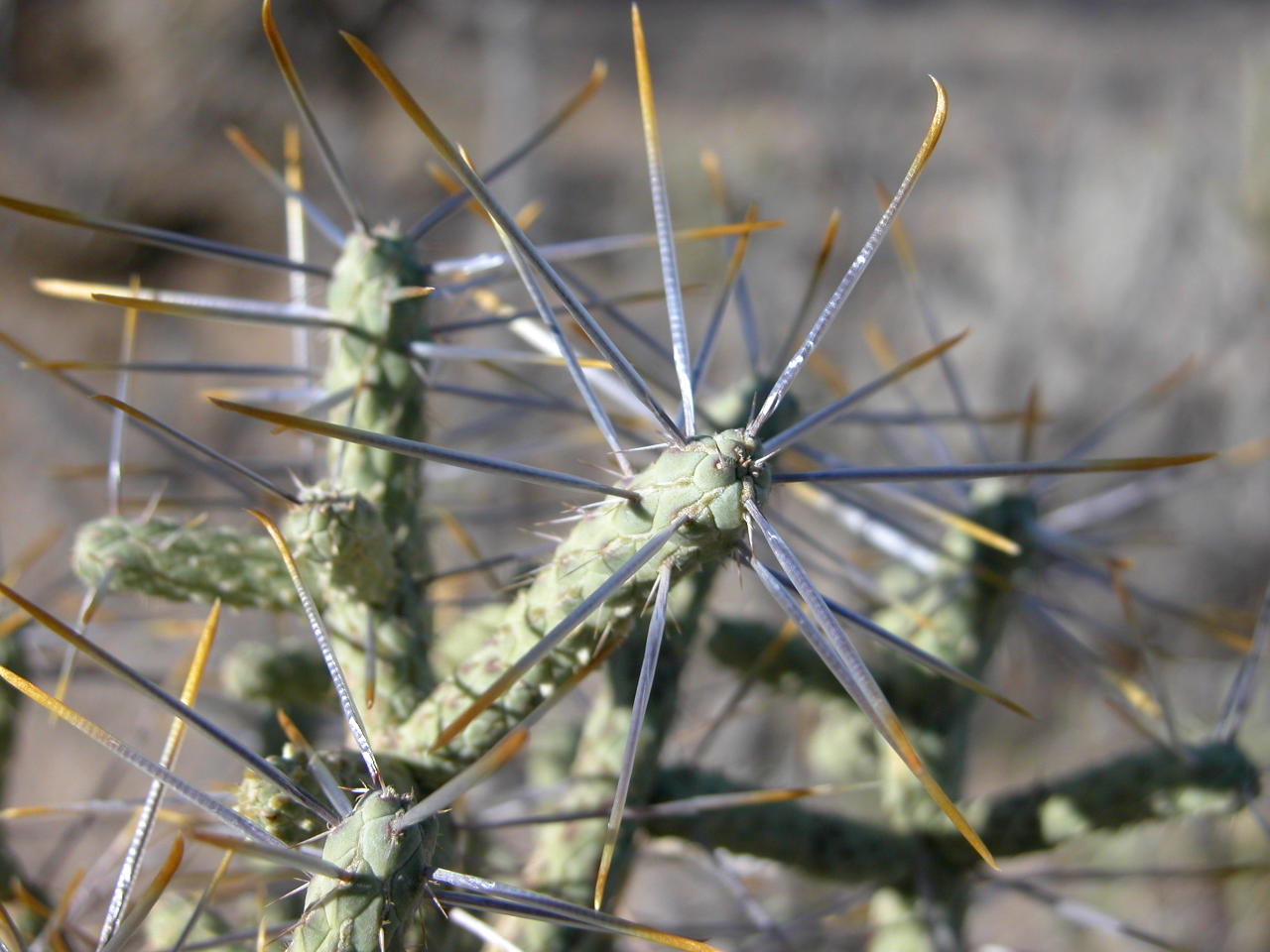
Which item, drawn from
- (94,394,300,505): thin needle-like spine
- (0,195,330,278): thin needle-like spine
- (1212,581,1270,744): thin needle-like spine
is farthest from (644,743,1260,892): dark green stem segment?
(0,195,330,278): thin needle-like spine

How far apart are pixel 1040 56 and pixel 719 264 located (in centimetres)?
384

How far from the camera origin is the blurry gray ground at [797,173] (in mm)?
5863

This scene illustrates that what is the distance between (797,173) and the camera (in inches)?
278

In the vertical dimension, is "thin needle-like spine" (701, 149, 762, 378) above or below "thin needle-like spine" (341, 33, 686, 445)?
above

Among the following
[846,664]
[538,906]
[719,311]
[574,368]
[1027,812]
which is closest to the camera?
[846,664]

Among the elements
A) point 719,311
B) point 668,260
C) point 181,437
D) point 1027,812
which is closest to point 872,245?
point 668,260

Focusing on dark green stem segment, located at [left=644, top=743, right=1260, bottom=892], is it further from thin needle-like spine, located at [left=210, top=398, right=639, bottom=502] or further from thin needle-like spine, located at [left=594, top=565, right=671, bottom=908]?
thin needle-like spine, located at [left=210, top=398, right=639, bottom=502]

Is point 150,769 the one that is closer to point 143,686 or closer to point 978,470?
point 143,686

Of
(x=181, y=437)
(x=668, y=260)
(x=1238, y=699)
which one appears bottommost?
(x=181, y=437)

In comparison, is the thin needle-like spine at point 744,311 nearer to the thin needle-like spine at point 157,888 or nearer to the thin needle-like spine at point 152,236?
the thin needle-like spine at point 152,236

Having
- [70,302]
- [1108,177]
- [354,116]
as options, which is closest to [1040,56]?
[1108,177]

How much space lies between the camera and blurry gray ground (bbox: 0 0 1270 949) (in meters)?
5.86

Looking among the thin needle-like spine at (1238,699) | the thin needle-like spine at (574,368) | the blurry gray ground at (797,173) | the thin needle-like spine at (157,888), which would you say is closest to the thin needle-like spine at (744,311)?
the thin needle-like spine at (574,368)

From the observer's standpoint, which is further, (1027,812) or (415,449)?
(1027,812)
